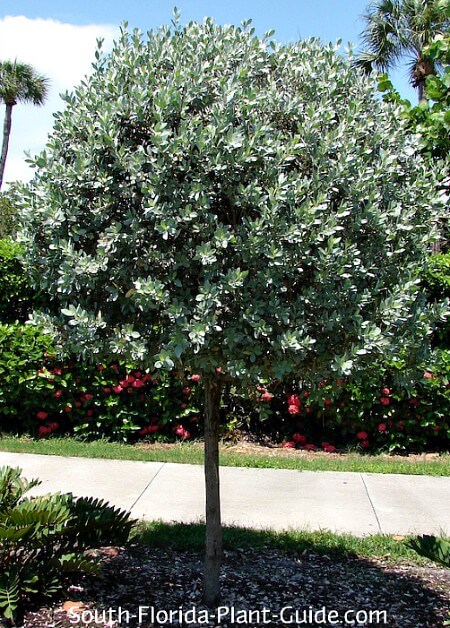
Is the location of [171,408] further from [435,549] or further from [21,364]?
[435,549]

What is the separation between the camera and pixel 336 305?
9.68 feet

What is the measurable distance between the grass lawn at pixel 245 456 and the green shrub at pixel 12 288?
1355 millimetres

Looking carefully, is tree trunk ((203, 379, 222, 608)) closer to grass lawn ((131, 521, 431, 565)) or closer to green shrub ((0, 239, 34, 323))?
grass lawn ((131, 521, 431, 565))

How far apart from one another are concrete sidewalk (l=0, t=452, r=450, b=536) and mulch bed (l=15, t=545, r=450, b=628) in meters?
0.73

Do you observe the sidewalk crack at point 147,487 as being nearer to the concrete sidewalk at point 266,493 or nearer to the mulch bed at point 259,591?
the concrete sidewalk at point 266,493

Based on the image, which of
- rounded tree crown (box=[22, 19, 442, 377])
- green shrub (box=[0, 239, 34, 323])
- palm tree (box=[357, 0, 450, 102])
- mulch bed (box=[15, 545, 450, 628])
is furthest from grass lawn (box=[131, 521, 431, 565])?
palm tree (box=[357, 0, 450, 102])

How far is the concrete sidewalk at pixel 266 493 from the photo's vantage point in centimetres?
508

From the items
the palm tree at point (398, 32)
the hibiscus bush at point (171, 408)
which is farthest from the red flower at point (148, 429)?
the palm tree at point (398, 32)

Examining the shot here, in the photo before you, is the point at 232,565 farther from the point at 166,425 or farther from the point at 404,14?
the point at 404,14

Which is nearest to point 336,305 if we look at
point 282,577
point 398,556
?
point 282,577

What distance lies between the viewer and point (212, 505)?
146 inches

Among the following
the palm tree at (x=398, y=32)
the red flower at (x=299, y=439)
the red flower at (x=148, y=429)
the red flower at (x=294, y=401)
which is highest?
the palm tree at (x=398, y=32)

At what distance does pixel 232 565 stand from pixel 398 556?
108 centimetres

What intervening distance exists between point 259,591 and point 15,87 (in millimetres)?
32897
